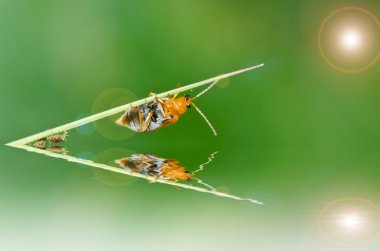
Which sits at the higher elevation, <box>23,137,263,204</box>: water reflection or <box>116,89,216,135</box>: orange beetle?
<box>116,89,216,135</box>: orange beetle

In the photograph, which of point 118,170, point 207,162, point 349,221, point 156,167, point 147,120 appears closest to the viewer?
point 349,221

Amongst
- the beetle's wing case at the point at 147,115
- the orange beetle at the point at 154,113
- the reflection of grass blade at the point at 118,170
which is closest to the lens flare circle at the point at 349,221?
the reflection of grass blade at the point at 118,170

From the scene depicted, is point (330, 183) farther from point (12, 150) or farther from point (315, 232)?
point (12, 150)

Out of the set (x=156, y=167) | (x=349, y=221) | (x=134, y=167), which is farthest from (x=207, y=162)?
(x=349, y=221)

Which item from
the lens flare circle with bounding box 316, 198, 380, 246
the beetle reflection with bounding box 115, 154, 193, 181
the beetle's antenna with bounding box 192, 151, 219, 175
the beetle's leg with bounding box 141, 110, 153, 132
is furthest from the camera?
the beetle's leg with bounding box 141, 110, 153, 132

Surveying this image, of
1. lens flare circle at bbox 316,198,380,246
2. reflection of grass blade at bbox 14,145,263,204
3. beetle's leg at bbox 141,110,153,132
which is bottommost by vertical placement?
lens flare circle at bbox 316,198,380,246

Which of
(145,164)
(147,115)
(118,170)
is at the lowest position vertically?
(118,170)

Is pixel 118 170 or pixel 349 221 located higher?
pixel 118 170

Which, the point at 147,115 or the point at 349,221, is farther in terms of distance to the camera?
the point at 147,115

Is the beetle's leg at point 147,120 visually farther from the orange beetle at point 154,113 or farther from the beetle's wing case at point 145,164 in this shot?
the beetle's wing case at point 145,164

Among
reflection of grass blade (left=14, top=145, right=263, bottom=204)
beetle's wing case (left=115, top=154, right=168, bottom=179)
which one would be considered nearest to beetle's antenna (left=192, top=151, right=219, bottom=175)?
beetle's wing case (left=115, top=154, right=168, bottom=179)

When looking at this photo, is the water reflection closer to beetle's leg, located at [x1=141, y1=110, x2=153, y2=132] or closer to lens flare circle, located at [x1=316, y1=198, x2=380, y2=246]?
beetle's leg, located at [x1=141, y1=110, x2=153, y2=132]

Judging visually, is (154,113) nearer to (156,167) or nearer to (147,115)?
(147,115)
